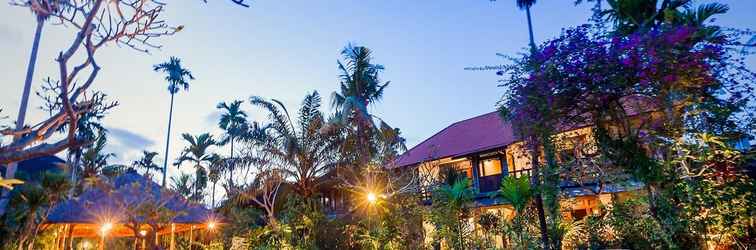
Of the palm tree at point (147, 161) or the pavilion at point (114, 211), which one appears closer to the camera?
the pavilion at point (114, 211)

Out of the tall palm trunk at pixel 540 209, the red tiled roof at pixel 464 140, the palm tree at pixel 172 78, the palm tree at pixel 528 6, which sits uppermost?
the palm tree at pixel 172 78

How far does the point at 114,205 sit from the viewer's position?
545 inches

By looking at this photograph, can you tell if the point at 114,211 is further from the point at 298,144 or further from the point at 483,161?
the point at 483,161

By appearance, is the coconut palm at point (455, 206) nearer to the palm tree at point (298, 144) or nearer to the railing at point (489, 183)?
the palm tree at point (298, 144)

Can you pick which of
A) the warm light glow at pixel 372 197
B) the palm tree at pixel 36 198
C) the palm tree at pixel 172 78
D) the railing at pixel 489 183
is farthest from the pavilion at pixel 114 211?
the palm tree at pixel 172 78

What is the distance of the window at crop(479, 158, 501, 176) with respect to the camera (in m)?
19.1

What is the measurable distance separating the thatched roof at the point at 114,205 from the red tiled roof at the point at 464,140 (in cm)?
845

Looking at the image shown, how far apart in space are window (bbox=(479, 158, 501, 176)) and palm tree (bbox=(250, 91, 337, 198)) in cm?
805

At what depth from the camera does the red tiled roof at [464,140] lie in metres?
18.1

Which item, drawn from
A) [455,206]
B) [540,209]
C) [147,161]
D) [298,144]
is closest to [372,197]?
[455,206]

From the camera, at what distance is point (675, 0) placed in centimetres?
956

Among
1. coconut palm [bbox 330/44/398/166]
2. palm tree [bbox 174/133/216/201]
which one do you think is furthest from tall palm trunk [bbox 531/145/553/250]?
palm tree [bbox 174/133/216/201]

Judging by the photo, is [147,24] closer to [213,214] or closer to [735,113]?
[735,113]

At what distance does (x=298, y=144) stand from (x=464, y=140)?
9.18m
